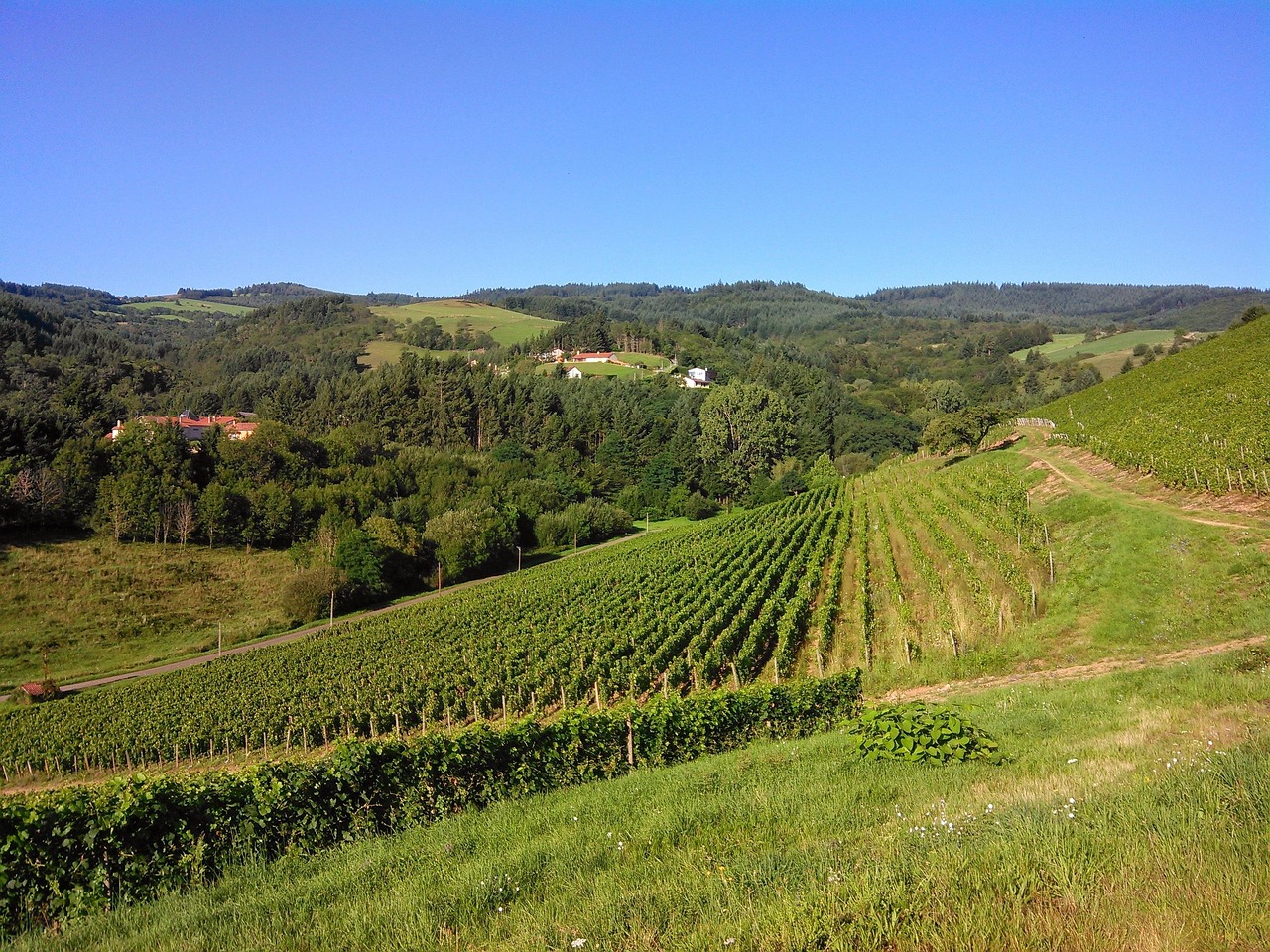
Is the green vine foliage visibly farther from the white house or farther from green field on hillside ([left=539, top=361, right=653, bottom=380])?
the white house

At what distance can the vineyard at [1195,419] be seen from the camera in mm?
27438

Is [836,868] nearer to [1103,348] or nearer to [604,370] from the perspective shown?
[604,370]

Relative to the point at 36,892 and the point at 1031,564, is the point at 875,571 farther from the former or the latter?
the point at 36,892

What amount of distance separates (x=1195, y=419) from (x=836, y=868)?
1611 inches

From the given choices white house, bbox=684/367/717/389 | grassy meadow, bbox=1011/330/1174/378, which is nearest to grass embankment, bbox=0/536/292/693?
white house, bbox=684/367/717/389

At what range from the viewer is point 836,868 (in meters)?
5.21

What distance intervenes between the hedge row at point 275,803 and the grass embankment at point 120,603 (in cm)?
4130

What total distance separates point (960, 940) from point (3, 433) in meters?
81.1

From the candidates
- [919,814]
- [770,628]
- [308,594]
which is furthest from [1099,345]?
[919,814]

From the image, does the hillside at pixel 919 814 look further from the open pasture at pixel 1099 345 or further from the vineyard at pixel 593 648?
the open pasture at pixel 1099 345

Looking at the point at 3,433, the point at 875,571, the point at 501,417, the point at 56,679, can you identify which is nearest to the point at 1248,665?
the point at 875,571

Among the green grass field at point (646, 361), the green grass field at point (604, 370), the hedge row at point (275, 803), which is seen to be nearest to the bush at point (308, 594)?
the hedge row at point (275, 803)

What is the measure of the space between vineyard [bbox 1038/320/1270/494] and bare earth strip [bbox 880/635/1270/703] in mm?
12325

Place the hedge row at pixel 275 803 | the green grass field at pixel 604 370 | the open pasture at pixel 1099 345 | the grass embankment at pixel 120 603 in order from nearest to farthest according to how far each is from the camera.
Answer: the hedge row at pixel 275 803 < the grass embankment at pixel 120 603 < the green grass field at pixel 604 370 < the open pasture at pixel 1099 345
